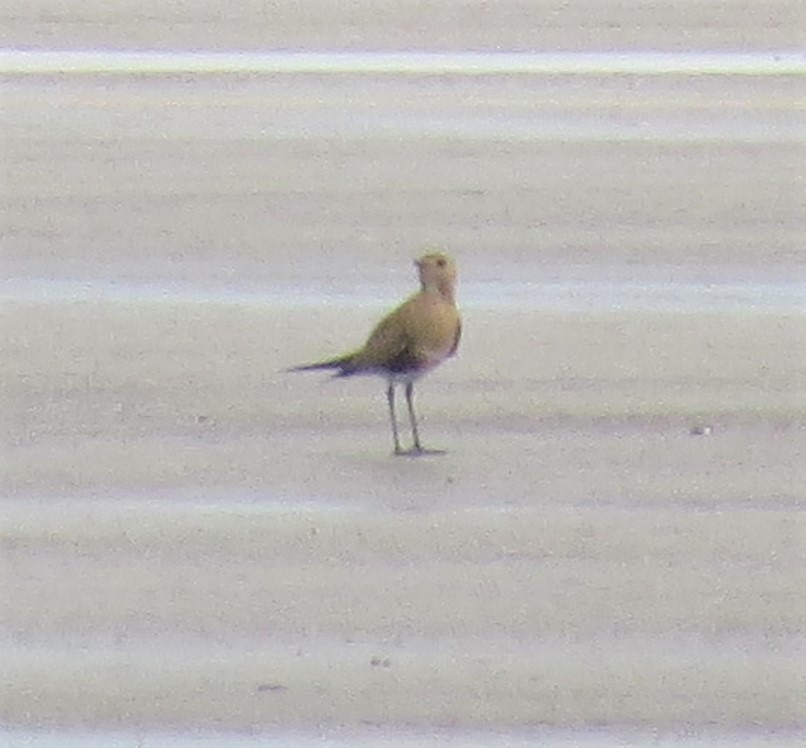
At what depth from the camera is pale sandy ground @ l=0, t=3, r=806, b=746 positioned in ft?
19.7

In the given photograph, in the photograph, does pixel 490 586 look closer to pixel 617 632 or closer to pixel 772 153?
pixel 617 632

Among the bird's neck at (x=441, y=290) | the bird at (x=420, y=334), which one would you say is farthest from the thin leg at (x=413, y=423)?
the bird's neck at (x=441, y=290)

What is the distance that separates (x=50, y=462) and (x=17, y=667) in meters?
1.82

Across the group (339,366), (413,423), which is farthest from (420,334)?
(339,366)

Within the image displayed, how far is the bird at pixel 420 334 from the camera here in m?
7.80

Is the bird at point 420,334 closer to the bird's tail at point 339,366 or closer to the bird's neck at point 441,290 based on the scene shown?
the bird's neck at point 441,290

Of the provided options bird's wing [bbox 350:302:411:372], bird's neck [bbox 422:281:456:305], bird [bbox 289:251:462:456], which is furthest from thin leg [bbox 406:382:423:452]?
bird's neck [bbox 422:281:456:305]

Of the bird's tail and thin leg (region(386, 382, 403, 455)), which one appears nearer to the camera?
thin leg (region(386, 382, 403, 455))

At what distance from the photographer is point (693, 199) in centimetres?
1156

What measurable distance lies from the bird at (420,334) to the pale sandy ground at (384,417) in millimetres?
267

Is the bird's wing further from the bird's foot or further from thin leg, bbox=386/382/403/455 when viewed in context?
the bird's foot

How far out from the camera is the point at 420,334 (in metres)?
7.80

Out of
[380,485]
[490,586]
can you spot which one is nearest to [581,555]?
[490,586]

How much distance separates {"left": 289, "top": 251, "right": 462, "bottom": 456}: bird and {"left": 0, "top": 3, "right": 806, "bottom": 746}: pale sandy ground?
27 cm
